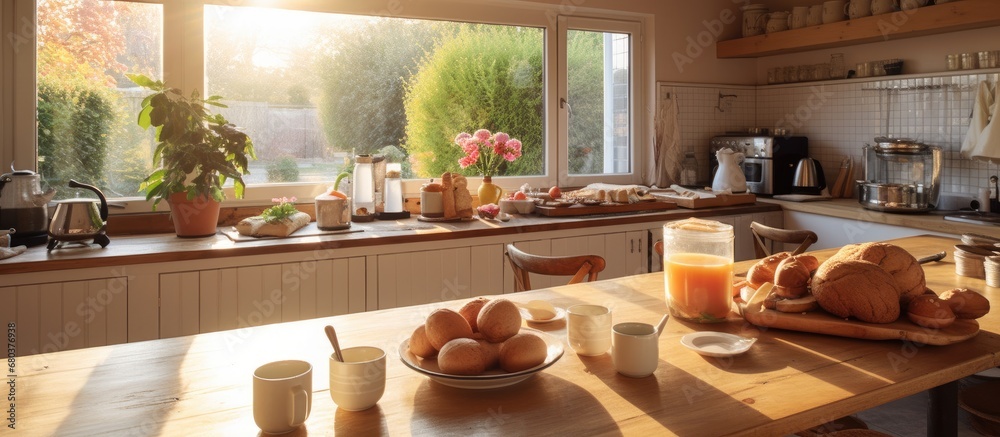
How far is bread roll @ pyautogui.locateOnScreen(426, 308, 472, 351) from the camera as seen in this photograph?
1.02 meters

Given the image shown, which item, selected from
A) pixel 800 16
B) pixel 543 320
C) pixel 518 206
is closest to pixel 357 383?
pixel 543 320

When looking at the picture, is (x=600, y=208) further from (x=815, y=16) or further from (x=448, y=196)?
(x=815, y=16)

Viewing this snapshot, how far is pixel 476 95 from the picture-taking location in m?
3.58

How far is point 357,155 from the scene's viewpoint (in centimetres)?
321

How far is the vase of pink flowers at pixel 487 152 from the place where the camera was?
10.7ft

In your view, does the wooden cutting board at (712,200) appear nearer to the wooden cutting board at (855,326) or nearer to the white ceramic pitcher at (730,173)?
the white ceramic pitcher at (730,173)

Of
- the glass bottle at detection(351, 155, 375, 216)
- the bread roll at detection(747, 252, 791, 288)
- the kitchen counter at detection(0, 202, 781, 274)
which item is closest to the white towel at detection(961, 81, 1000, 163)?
the kitchen counter at detection(0, 202, 781, 274)

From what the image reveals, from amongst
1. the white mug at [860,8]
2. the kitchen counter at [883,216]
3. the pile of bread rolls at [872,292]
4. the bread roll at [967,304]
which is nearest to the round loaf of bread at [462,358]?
the pile of bread rolls at [872,292]

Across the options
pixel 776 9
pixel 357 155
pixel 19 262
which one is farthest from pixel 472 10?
pixel 19 262

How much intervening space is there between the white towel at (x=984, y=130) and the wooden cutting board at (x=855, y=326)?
7.45 ft

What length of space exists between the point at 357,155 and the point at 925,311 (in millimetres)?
2526

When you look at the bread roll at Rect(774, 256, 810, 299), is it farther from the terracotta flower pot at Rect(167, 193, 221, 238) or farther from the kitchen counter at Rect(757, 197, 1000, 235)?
the terracotta flower pot at Rect(167, 193, 221, 238)

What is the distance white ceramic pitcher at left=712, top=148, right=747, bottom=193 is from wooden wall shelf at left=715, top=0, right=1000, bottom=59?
0.74 metres

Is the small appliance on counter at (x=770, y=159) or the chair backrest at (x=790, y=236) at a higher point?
the small appliance on counter at (x=770, y=159)
